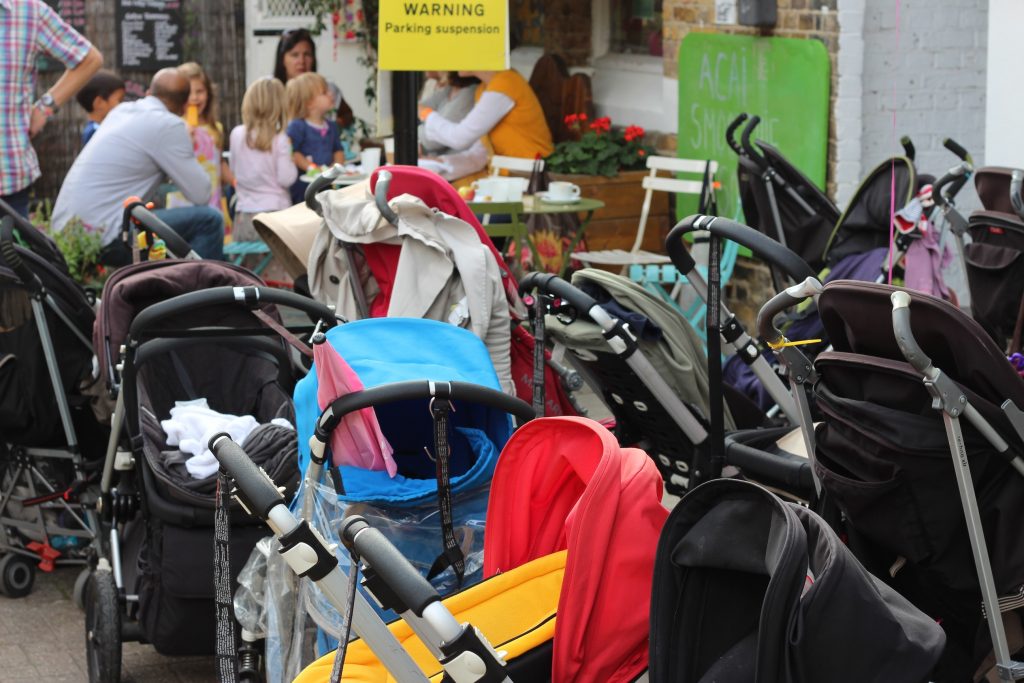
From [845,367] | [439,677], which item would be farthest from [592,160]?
[439,677]

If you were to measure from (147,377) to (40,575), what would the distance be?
1410 millimetres

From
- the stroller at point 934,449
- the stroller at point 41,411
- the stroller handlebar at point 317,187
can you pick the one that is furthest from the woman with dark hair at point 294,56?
the stroller at point 934,449

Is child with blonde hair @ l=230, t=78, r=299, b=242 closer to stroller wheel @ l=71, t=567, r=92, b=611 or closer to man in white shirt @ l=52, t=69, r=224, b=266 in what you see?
man in white shirt @ l=52, t=69, r=224, b=266

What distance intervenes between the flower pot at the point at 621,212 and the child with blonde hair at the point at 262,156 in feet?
6.03

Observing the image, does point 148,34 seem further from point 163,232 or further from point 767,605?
point 767,605

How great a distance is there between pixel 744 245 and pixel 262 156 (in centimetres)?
610

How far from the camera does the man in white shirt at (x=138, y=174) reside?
7465mm

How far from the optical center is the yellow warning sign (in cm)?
591

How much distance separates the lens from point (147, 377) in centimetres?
502

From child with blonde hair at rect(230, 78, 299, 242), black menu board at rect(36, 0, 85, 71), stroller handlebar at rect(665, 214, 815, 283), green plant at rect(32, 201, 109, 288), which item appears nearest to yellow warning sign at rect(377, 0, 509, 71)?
stroller handlebar at rect(665, 214, 815, 283)

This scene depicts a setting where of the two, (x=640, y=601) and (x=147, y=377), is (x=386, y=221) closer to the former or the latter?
(x=147, y=377)

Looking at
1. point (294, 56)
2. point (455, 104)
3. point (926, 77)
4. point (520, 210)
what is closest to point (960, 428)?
point (926, 77)

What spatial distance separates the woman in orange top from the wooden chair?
0.89 metres

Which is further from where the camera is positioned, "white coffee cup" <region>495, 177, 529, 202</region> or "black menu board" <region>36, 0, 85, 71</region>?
"black menu board" <region>36, 0, 85, 71</region>
